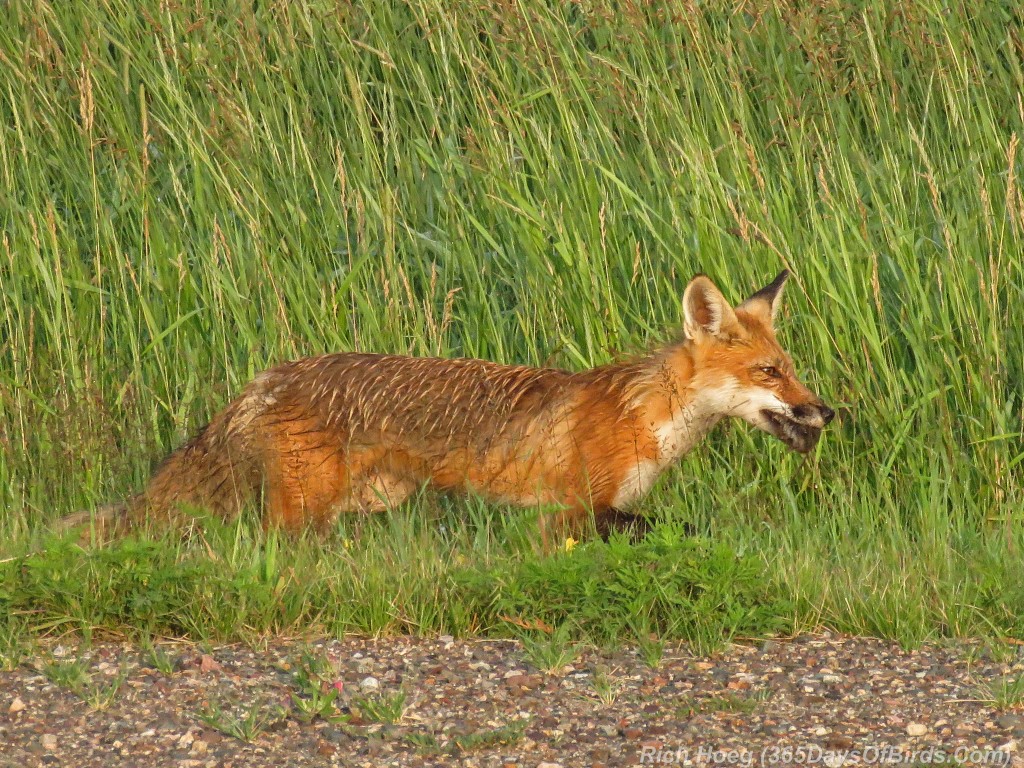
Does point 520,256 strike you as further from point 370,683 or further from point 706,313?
point 370,683

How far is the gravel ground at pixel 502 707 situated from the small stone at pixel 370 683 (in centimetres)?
1

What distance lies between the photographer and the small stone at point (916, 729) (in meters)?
3.39

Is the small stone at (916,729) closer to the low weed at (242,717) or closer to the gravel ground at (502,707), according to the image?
the gravel ground at (502,707)

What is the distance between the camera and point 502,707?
11.8 feet

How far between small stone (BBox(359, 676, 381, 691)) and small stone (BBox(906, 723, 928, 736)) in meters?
1.37

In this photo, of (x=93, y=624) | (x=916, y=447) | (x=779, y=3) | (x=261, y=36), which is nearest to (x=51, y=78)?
(x=261, y=36)

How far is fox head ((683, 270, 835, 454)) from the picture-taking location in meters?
5.55

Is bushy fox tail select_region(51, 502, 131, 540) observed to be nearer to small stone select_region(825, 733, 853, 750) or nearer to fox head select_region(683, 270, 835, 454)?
fox head select_region(683, 270, 835, 454)

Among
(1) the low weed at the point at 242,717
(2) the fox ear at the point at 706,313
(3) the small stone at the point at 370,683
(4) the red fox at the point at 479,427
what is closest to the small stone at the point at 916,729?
(3) the small stone at the point at 370,683

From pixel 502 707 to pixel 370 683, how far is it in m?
0.38

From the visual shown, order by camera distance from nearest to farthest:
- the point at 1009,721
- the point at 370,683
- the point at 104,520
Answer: the point at 1009,721 < the point at 370,683 < the point at 104,520

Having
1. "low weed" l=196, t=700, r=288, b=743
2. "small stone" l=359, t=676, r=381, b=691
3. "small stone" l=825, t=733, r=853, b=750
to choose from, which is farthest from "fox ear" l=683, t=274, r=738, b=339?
"low weed" l=196, t=700, r=288, b=743

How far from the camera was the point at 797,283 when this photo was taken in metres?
6.17

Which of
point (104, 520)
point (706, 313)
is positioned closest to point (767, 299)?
point (706, 313)
